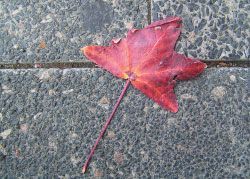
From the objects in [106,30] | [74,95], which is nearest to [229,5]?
[106,30]

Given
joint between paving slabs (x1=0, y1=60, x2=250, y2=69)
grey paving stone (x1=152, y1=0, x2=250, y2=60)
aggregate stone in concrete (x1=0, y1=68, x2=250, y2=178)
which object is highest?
grey paving stone (x1=152, y1=0, x2=250, y2=60)

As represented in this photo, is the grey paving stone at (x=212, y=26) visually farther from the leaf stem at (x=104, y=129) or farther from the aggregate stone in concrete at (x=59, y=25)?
the leaf stem at (x=104, y=129)

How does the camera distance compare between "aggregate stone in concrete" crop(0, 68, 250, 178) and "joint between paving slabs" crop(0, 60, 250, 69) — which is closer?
"aggregate stone in concrete" crop(0, 68, 250, 178)

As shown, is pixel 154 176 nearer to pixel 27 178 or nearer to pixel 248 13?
pixel 27 178

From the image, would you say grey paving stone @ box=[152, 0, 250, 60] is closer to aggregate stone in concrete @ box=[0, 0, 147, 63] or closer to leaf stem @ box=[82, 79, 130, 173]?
aggregate stone in concrete @ box=[0, 0, 147, 63]

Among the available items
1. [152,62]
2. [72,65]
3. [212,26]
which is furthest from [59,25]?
[212,26]

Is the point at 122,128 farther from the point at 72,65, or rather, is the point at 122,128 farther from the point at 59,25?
the point at 59,25

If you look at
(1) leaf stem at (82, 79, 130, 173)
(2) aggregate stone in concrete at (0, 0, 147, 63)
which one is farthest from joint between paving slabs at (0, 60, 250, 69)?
(1) leaf stem at (82, 79, 130, 173)
